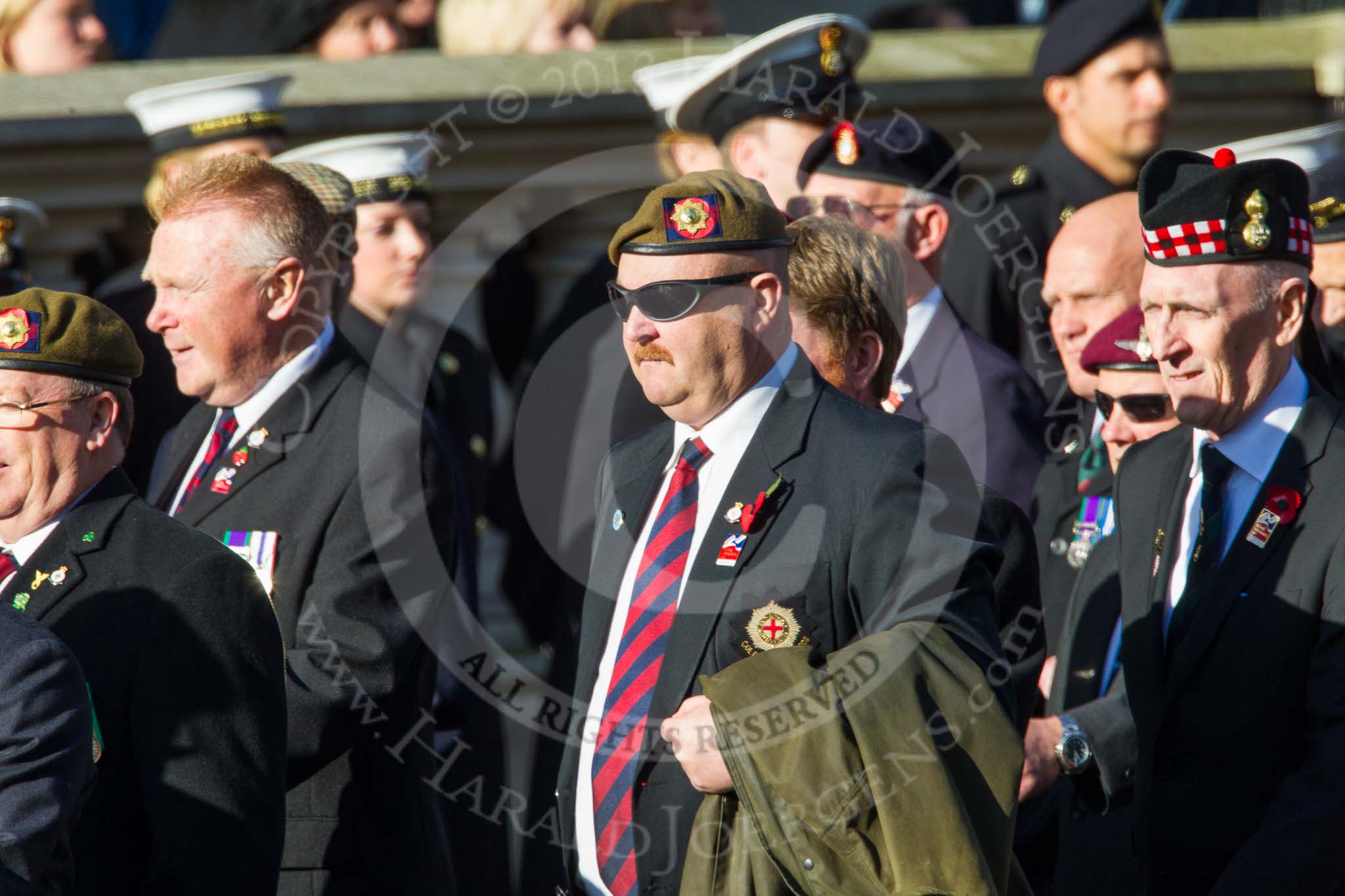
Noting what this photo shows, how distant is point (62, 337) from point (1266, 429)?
2343 mm

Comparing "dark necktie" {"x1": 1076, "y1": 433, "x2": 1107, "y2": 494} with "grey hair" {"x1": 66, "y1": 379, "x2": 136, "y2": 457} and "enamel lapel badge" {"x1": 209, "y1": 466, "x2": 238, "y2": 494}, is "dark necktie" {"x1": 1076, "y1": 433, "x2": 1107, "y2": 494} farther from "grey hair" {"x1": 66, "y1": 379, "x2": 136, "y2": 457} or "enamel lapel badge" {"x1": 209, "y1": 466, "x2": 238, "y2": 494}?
"grey hair" {"x1": 66, "y1": 379, "x2": 136, "y2": 457}

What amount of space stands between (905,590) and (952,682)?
21 centimetres

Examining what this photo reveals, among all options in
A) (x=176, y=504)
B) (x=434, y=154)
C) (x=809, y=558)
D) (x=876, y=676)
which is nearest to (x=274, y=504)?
(x=176, y=504)

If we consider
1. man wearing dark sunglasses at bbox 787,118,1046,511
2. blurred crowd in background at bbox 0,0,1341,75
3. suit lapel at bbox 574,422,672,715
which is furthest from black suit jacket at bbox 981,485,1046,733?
blurred crowd in background at bbox 0,0,1341,75

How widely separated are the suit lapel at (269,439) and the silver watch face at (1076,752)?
1.75 meters

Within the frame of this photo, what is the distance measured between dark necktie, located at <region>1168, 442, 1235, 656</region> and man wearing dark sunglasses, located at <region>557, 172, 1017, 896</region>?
606mm

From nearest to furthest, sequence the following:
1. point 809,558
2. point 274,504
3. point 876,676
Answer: point 876,676 < point 809,558 < point 274,504

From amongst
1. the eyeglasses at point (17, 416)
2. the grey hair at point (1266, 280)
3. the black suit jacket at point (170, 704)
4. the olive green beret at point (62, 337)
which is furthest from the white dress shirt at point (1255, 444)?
the eyeglasses at point (17, 416)

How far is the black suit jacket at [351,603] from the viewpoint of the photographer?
4.07 meters

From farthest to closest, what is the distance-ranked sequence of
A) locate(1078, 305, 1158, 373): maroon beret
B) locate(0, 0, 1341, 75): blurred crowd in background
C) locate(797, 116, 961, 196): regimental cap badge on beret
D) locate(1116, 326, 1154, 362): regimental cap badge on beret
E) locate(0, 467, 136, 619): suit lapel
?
1. locate(0, 0, 1341, 75): blurred crowd in background
2. locate(797, 116, 961, 196): regimental cap badge on beret
3. locate(1078, 305, 1158, 373): maroon beret
4. locate(1116, 326, 1154, 362): regimental cap badge on beret
5. locate(0, 467, 136, 619): suit lapel

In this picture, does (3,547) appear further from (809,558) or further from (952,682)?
(952,682)

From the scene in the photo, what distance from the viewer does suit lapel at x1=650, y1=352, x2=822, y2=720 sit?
3.44 meters

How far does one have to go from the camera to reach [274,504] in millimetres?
4273

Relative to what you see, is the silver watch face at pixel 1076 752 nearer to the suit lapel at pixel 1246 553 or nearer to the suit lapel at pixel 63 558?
the suit lapel at pixel 1246 553
